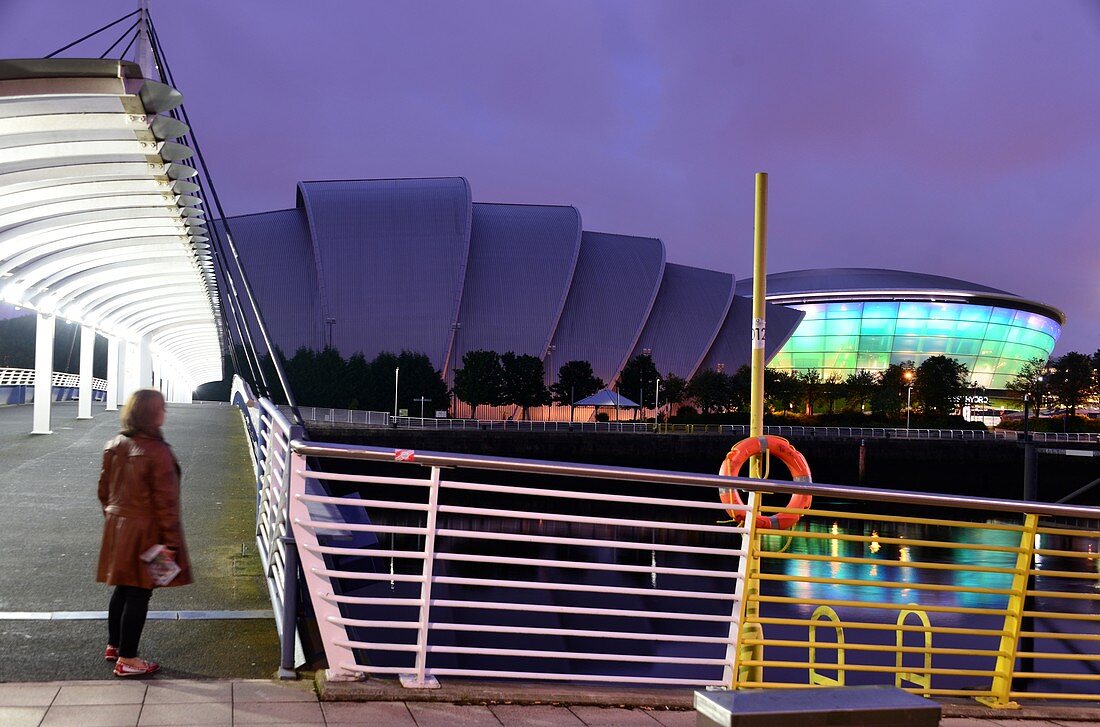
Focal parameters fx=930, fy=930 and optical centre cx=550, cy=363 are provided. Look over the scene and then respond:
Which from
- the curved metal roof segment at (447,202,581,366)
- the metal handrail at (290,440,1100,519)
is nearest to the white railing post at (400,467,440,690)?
the metal handrail at (290,440,1100,519)

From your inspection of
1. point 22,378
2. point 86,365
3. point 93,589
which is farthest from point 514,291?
point 93,589

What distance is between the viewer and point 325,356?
257 feet

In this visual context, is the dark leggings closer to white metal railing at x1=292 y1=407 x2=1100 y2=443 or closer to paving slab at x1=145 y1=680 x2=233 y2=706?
paving slab at x1=145 y1=680 x2=233 y2=706

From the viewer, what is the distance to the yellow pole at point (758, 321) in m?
7.09

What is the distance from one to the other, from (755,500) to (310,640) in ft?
7.36

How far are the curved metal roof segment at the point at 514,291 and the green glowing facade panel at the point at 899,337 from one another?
26252mm

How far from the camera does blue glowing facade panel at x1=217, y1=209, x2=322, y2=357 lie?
88188mm

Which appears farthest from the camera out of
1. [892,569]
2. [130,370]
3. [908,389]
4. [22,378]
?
[908,389]

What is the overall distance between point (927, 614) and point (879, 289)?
89474 millimetres

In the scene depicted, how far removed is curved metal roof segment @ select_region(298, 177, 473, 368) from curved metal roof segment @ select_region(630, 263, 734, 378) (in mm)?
20454

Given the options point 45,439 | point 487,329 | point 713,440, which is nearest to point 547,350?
point 487,329

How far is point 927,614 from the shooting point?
1312 centimetres

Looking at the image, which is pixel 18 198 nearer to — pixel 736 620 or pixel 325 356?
pixel 736 620

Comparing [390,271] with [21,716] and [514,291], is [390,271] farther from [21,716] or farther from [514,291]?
[21,716]
